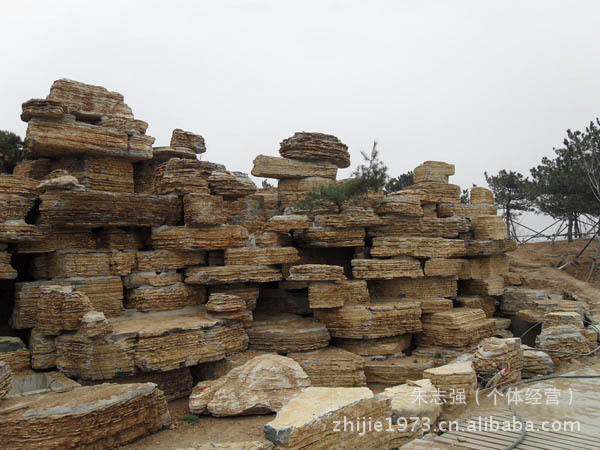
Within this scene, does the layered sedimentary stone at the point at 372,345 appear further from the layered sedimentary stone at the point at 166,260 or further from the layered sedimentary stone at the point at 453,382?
the layered sedimentary stone at the point at 166,260

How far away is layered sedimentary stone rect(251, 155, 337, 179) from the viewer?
13.5 metres

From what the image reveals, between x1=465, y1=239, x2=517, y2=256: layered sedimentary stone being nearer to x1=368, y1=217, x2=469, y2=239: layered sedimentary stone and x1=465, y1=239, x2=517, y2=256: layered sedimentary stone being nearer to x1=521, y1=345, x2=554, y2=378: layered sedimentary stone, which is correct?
x1=368, y1=217, x2=469, y2=239: layered sedimentary stone

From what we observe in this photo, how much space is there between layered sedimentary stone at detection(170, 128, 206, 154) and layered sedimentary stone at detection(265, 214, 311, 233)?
11.4 ft

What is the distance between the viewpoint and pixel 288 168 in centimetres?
1385

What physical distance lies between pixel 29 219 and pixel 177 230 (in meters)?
3.09

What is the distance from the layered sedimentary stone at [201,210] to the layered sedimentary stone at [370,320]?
11.4 ft

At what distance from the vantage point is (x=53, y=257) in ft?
32.6

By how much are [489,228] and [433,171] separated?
2.41 meters

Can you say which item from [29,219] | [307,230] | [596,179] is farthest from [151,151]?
[596,179]

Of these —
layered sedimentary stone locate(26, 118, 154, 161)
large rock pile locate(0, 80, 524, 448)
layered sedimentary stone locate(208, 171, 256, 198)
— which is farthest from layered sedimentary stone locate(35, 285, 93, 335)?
layered sedimentary stone locate(208, 171, 256, 198)

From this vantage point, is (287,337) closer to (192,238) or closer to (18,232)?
(192,238)

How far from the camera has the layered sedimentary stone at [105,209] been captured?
9.48 metres

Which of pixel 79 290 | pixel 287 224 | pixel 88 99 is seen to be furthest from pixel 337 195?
pixel 88 99

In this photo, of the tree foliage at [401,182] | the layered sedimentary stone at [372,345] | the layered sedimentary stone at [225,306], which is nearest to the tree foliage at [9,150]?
the layered sedimentary stone at [225,306]
